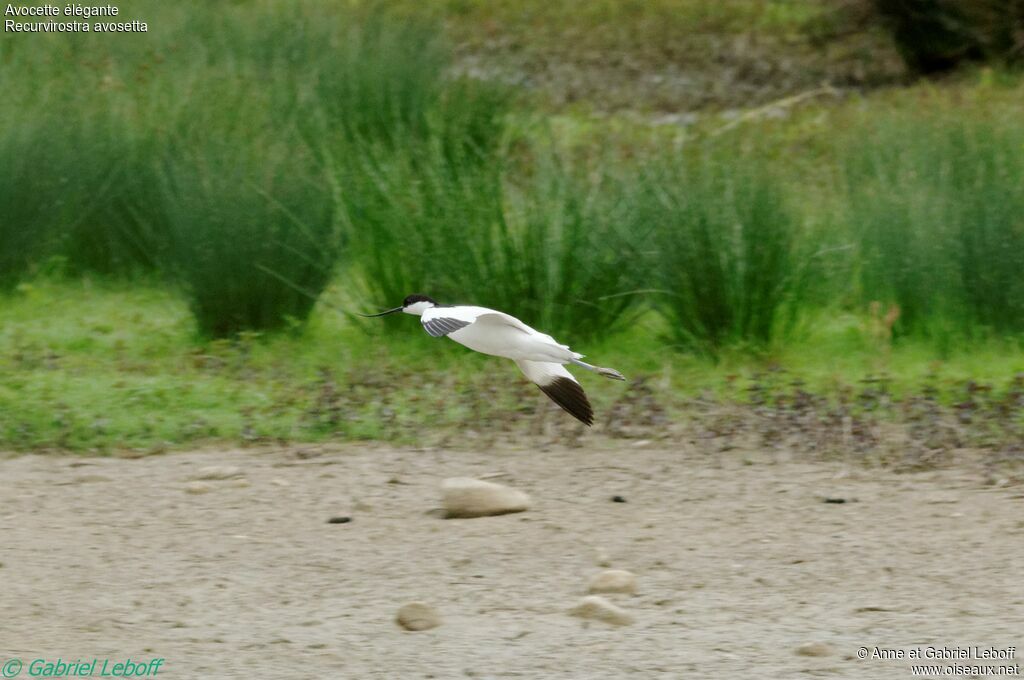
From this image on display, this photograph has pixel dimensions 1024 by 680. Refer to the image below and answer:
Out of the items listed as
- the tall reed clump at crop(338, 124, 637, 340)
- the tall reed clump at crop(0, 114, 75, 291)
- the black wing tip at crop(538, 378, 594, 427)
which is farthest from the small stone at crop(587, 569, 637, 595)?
the tall reed clump at crop(0, 114, 75, 291)

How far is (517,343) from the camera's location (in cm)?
396

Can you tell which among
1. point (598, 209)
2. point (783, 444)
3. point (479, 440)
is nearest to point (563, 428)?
point (479, 440)

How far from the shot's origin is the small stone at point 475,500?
15.9 feet

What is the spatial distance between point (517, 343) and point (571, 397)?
11.3 inches

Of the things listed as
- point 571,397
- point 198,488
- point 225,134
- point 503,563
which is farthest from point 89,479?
point 225,134

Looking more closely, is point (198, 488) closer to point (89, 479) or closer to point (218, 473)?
point (218, 473)

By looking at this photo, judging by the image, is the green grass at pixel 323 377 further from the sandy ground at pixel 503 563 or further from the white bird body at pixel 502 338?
the white bird body at pixel 502 338

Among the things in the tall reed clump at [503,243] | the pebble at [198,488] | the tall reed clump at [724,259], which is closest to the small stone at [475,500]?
the pebble at [198,488]

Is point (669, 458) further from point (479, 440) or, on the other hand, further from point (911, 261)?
point (911, 261)

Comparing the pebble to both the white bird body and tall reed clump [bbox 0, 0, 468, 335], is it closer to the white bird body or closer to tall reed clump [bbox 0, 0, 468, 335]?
the white bird body

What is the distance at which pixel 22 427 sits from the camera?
5762 millimetres

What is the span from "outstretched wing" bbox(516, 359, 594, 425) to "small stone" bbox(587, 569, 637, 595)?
0.41 m

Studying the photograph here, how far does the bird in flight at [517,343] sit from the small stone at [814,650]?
769mm

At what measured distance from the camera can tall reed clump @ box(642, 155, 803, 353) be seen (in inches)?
256
